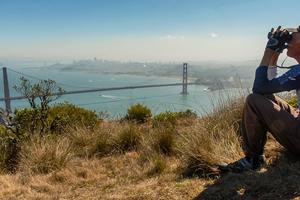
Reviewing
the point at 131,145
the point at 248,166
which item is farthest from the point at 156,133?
the point at 248,166

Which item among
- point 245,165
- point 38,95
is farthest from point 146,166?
point 38,95

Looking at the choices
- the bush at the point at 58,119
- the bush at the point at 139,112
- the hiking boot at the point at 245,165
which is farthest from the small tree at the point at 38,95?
the hiking boot at the point at 245,165

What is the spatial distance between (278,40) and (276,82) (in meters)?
0.26

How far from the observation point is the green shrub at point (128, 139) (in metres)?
4.43

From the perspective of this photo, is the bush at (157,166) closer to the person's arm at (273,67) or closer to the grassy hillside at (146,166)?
the grassy hillside at (146,166)

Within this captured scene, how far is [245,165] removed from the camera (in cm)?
274

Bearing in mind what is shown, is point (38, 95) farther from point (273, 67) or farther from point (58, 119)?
point (273, 67)

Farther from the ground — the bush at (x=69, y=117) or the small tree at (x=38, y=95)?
the small tree at (x=38, y=95)

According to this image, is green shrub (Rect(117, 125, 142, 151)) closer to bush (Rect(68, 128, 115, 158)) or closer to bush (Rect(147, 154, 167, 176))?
bush (Rect(68, 128, 115, 158))

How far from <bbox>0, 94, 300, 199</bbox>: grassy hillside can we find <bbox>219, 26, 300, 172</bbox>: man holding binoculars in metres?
0.14

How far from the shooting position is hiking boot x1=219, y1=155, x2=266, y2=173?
8.96 ft

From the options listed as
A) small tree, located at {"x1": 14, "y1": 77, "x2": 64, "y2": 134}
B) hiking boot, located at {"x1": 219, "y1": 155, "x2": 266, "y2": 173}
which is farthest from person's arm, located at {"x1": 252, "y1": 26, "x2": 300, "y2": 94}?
small tree, located at {"x1": 14, "y1": 77, "x2": 64, "y2": 134}

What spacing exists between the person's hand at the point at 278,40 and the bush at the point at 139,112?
471cm

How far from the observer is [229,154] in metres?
3.05
